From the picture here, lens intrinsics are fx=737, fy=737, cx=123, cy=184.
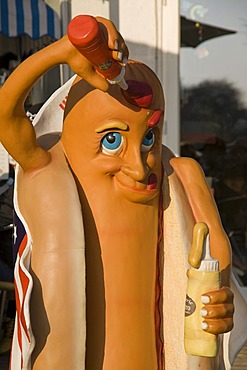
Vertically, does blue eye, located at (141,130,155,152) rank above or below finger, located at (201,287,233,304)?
above

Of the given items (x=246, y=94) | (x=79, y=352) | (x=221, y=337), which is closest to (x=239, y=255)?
(x=246, y=94)

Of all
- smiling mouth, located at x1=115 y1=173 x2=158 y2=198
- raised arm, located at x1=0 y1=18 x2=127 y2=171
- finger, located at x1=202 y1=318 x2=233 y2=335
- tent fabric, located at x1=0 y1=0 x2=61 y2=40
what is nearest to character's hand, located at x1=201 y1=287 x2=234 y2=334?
finger, located at x1=202 y1=318 x2=233 y2=335

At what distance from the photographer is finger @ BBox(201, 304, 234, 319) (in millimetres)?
2295

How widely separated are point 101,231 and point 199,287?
36cm

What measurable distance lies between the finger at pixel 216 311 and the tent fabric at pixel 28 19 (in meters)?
3.15

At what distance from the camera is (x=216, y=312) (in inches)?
90.8

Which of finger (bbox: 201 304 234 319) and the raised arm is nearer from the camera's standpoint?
the raised arm

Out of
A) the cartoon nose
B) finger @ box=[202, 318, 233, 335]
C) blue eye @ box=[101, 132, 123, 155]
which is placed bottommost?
finger @ box=[202, 318, 233, 335]

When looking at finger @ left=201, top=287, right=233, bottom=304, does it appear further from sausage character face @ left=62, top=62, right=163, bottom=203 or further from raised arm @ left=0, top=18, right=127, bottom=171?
raised arm @ left=0, top=18, right=127, bottom=171

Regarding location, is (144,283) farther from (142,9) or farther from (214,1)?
(214,1)

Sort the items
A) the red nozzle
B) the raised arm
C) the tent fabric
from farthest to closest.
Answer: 1. the tent fabric
2. the raised arm
3. the red nozzle

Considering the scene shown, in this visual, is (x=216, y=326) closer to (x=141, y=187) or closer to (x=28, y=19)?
(x=141, y=187)

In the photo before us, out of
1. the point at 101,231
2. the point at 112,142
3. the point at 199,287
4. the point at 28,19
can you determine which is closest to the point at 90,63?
the point at 112,142

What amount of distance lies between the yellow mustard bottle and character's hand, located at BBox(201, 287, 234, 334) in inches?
0.6
